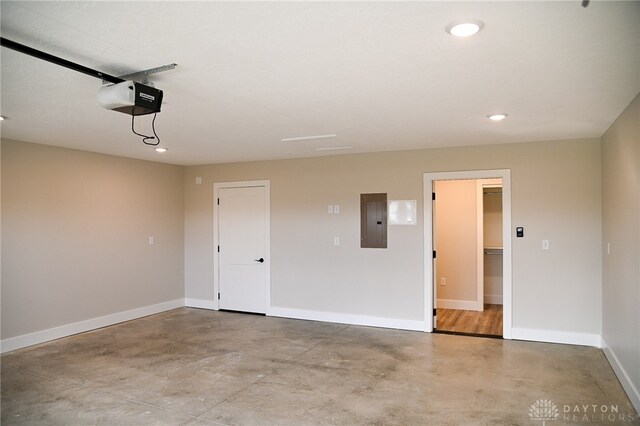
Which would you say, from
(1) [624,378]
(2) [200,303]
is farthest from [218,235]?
(1) [624,378]

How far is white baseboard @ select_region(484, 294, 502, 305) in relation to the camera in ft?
24.3

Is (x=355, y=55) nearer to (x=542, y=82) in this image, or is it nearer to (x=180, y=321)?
(x=542, y=82)

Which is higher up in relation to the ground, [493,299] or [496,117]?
[496,117]

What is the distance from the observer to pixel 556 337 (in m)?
5.02

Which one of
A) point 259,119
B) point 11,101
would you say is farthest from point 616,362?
point 11,101

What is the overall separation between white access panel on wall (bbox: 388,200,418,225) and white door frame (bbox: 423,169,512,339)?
16 centimetres

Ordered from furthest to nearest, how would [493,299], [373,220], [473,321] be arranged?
1. [493,299]
2. [473,321]
3. [373,220]

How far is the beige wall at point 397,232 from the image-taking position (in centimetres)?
493

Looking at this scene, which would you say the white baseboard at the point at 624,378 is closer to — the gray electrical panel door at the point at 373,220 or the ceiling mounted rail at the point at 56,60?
the gray electrical panel door at the point at 373,220
